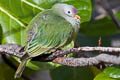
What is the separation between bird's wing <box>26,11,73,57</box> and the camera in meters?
1.61

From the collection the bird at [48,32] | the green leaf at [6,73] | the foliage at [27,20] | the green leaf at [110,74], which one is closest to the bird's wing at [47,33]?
the bird at [48,32]

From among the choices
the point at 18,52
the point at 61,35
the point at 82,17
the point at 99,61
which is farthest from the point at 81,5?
the point at 99,61

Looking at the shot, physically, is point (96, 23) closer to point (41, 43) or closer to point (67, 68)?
point (67, 68)

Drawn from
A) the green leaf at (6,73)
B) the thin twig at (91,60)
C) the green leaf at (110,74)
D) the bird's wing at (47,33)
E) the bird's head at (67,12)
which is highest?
the bird's head at (67,12)

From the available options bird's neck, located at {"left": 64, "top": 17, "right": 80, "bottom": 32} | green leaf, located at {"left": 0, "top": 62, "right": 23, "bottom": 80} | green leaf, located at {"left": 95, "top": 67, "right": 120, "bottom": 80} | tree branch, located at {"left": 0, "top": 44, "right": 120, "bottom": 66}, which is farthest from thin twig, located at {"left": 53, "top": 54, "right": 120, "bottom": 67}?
green leaf, located at {"left": 0, "top": 62, "right": 23, "bottom": 80}

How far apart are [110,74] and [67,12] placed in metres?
0.48

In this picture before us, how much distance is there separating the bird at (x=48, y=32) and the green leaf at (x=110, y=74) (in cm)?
29

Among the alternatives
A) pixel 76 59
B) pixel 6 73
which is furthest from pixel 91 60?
pixel 6 73

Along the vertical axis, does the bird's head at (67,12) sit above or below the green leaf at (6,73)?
above

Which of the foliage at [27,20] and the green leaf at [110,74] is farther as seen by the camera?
the foliage at [27,20]

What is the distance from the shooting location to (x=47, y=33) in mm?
1649

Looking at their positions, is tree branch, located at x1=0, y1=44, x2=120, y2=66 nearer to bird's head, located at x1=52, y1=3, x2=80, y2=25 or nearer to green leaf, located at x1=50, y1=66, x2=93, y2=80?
bird's head, located at x1=52, y1=3, x2=80, y2=25

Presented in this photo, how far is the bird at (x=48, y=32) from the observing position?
157cm

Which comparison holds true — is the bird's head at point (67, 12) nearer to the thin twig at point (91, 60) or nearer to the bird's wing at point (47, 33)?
the bird's wing at point (47, 33)
